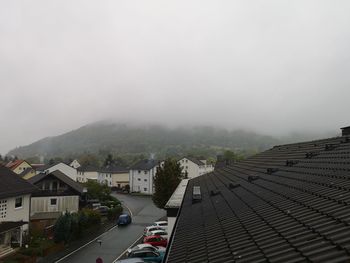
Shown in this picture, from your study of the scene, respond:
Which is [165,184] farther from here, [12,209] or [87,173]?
[87,173]

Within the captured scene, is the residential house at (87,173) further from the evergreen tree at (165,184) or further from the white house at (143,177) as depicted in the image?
the evergreen tree at (165,184)

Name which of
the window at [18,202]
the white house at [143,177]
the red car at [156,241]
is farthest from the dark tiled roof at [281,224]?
the white house at [143,177]

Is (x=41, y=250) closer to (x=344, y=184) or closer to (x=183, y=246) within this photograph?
(x=183, y=246)

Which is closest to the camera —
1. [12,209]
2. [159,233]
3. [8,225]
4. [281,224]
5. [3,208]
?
[281,224]

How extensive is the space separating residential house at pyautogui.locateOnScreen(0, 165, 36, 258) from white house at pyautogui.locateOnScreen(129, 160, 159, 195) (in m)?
51.5

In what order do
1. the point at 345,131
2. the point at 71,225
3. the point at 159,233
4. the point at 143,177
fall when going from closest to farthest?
1. the point at 345,131
2. the point at 159,233
3. the point at 71,225
4. the point at 143,177

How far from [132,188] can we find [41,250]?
6083 cm

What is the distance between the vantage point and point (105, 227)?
38.1m

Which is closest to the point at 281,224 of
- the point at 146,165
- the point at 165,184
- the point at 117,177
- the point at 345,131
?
the point at 345,131

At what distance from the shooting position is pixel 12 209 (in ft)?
91.8

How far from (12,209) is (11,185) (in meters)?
2.24

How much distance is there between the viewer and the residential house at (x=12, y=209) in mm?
26144

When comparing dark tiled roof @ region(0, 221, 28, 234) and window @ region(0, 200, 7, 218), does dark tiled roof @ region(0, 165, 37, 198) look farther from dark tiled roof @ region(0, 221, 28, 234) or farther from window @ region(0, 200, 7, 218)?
dark tiled roof @ region(0, 221, 28, 234)

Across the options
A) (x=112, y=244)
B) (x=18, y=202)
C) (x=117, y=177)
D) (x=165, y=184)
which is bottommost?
(x=112, y=244)
